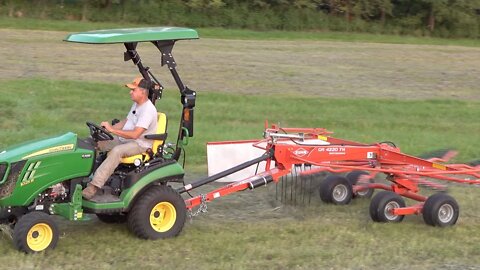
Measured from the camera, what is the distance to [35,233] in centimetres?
589

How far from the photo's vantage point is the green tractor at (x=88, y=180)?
19.4 feet

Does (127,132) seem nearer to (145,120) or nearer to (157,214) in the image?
(145,120)

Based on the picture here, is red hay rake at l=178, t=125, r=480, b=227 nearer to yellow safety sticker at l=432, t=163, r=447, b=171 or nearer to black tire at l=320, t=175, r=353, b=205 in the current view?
yellow safety sticker at l=432, t=163, r=447, b=171

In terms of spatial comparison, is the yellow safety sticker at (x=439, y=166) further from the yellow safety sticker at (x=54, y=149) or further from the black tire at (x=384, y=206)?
the yellow safety sticker at (x=54, y=149)

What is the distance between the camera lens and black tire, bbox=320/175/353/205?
811 centimetres

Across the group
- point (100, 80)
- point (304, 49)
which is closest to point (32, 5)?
point (304, 49)

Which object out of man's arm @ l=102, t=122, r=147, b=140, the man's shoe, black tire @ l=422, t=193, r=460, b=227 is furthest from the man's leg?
Answer: black tire @ l=422, t=193, r=460, b=227

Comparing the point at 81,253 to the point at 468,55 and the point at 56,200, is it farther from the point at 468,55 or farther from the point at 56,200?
the point at 468,55

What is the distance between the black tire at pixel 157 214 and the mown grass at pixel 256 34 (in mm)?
23107

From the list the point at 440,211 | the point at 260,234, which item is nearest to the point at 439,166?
the point at 440,211

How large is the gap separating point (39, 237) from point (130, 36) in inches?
73.0

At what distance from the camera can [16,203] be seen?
5.94 meters

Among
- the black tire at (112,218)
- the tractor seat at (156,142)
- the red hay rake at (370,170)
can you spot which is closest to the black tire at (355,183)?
the red hay rake at (370,170)

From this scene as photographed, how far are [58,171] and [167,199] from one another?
1000 mm
